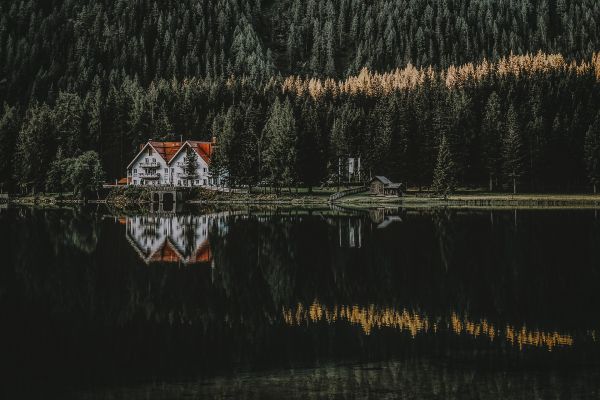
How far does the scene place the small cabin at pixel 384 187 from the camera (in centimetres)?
11312

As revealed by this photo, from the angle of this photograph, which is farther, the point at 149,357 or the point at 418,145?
the point at 418,145

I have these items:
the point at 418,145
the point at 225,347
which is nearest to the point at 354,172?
the point at 418,145

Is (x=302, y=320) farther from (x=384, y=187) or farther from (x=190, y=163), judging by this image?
(x=190, y=163)

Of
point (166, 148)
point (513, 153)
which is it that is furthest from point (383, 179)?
point (166, 148)

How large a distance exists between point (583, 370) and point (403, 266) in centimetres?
1715

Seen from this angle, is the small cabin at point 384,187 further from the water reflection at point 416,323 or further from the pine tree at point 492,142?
the water reflection at point 416,323

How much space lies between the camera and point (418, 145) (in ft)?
390

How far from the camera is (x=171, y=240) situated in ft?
154

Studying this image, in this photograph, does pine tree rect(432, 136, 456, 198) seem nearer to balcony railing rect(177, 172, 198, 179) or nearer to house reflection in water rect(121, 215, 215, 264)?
balcony railing rect(177, 172, 198, 179)

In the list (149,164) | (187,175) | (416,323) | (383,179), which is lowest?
(416,323)

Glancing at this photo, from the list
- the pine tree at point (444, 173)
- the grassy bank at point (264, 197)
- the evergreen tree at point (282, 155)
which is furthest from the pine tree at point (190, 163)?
the pine tree at point (444, 173)

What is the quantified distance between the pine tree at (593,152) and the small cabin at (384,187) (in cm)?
3038

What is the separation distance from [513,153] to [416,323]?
319 feet

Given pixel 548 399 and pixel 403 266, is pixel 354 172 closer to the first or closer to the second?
pixel 403 266
